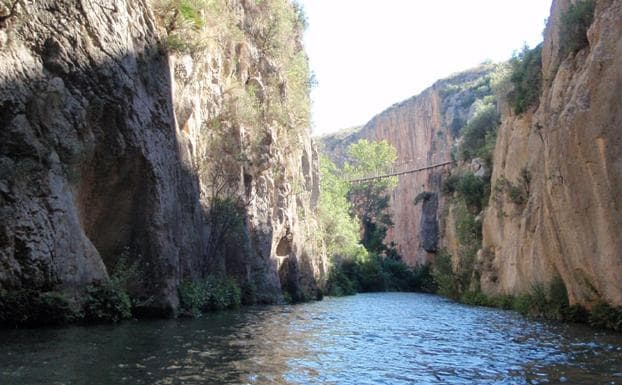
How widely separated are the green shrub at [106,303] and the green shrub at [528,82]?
18.5 meters

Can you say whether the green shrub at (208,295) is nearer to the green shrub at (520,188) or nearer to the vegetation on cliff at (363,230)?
the green shrub at (520,188)

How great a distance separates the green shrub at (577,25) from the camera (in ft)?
53.9

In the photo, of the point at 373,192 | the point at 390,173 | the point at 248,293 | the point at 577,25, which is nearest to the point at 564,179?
the point at 577,25

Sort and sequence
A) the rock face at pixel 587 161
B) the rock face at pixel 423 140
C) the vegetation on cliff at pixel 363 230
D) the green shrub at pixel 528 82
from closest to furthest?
1. the rock face at pixel 587 161
2. the green shrub at pixel 528 82
3. the vegetation on cliff at pixel 363 230
4. the rock face at pixel 423 140

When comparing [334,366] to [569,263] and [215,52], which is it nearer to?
[569,263]

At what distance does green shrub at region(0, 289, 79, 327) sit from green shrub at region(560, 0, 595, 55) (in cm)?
1453

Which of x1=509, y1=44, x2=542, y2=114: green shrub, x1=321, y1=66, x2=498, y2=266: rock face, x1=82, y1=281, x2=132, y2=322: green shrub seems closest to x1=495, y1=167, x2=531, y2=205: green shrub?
x1=509, y1=44, x2=542, y2=114: green shrub

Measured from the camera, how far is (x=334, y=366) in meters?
8.63

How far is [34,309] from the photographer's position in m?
11.6

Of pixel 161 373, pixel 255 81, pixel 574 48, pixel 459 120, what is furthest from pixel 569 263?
pixel 459 120

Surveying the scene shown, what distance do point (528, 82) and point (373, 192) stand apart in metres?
58.9

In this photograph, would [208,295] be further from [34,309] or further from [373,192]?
[373,192]

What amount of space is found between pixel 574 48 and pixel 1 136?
14.5 m

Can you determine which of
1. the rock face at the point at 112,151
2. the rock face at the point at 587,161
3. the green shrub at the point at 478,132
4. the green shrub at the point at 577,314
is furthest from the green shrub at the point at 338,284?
the green shrub at the point at 577,314
